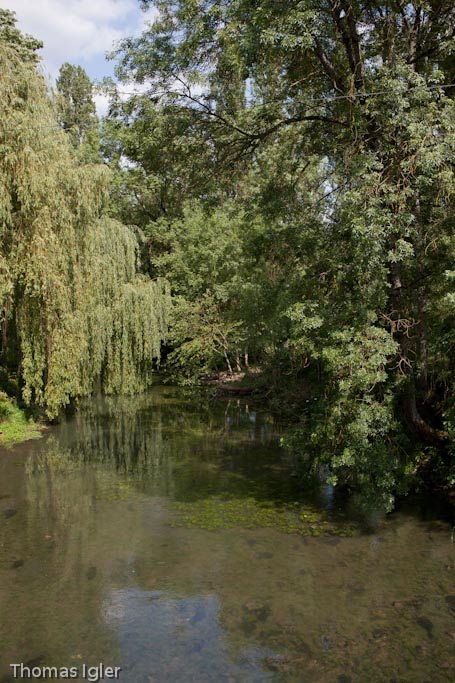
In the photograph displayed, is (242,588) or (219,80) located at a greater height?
(219,80)

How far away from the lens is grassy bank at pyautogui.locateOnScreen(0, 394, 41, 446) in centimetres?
1334

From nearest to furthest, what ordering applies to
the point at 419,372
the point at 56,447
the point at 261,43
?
the point at 261,43 < the point at 419,372 < the point at 56,447

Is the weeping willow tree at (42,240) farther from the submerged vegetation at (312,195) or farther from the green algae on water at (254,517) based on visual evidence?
the green algae on water at (254,517)

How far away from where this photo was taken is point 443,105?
28.3ft

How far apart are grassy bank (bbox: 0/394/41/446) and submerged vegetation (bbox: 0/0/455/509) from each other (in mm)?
667

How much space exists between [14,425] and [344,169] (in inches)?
387

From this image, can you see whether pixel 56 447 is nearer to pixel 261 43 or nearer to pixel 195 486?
pixel 195 486

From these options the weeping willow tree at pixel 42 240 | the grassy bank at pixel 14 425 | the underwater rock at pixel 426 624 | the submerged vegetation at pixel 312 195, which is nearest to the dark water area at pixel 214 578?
the underwater rock at pixel 426 624

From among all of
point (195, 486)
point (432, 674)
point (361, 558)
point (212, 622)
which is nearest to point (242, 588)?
point (212, 622)

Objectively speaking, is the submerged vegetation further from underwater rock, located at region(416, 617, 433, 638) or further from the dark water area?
underwater rock, located at region(416, 617, 433, 638)

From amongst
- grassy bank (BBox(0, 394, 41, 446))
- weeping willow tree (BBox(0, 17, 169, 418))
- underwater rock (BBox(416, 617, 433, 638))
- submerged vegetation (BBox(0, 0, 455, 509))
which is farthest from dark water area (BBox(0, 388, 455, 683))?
weeping willow tree (BBox(0, 17, 169, 418))

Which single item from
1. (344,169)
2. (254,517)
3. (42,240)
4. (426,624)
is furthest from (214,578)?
(42,240)

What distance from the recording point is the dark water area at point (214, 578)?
5.70 metres

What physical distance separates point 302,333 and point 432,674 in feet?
16.2
